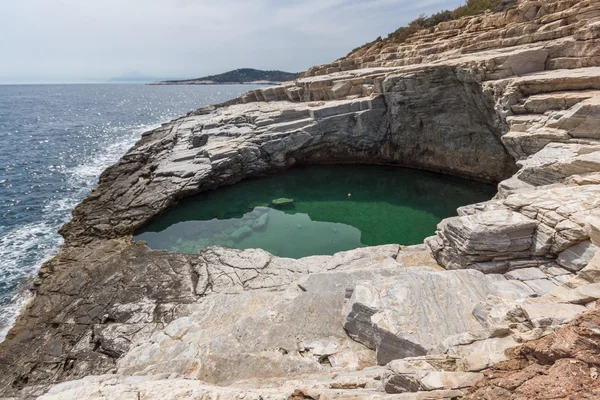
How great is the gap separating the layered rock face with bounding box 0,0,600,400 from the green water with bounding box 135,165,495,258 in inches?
56.2

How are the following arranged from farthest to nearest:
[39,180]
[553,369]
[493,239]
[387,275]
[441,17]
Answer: [441,17] < [39,180] < [387,275] < [493,239] < [553,369]

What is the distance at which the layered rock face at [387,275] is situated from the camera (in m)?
4.97

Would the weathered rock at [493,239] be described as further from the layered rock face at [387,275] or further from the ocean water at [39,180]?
the ocean water at [39,180]

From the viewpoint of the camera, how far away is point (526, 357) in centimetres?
376

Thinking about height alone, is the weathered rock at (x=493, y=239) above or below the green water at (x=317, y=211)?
above

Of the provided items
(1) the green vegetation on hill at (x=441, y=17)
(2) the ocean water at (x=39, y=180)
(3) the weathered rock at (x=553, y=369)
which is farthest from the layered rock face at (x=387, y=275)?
(1) the green vegetation on hill at (x=441, y=17)

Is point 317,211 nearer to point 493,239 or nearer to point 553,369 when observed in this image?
point 493,239

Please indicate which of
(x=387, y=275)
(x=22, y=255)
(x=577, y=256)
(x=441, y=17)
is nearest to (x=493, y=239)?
(x=577, y=256)

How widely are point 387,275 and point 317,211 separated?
1229 cm

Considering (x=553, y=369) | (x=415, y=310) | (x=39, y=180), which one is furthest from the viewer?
(x=39, y=180)

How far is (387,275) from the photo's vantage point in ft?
31.6

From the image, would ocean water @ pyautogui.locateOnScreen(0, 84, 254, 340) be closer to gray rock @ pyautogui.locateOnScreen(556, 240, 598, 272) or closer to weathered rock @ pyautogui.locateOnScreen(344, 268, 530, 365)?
weathered rock @ pyautogui.locateOnScreen(344, 268, 530, 365)

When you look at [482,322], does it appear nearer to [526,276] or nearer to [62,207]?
[526,276]

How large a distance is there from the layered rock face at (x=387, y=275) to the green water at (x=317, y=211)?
56.2 inches
